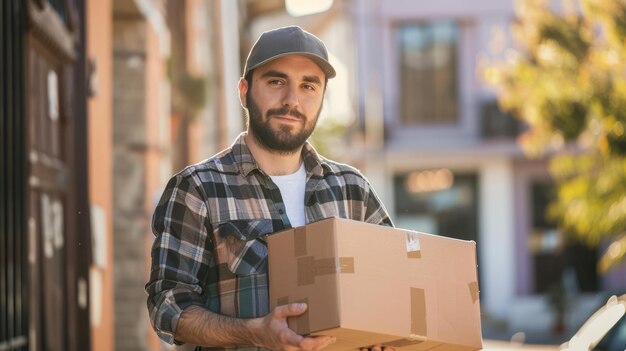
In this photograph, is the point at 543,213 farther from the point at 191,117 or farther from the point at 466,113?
the point at 191,117

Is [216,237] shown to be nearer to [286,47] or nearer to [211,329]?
[211,329]

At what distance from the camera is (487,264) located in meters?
31.2

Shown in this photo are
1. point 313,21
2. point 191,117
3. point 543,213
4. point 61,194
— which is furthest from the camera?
point 313,21

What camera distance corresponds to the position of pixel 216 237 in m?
3.53

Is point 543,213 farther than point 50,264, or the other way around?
point 543,213

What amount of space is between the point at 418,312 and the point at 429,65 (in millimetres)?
28798

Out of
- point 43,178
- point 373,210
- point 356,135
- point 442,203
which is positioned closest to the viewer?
point 373,210

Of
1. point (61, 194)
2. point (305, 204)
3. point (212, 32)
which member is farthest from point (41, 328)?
point (212, 32)

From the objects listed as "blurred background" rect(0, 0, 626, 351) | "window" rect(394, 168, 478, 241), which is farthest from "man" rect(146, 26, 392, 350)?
"window" rect(394, 168, 478, 241)

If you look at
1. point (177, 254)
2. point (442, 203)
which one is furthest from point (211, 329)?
point (442, 203)

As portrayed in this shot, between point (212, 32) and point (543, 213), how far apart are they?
14.4 meters

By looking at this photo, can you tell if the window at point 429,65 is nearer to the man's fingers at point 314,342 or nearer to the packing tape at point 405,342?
the packing tape at point 405,342

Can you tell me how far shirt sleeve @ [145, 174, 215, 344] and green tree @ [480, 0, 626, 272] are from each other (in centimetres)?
896

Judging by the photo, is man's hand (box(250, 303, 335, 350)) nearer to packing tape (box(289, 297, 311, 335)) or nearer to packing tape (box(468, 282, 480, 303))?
packing tape (box(289, 297, 311, 335))
